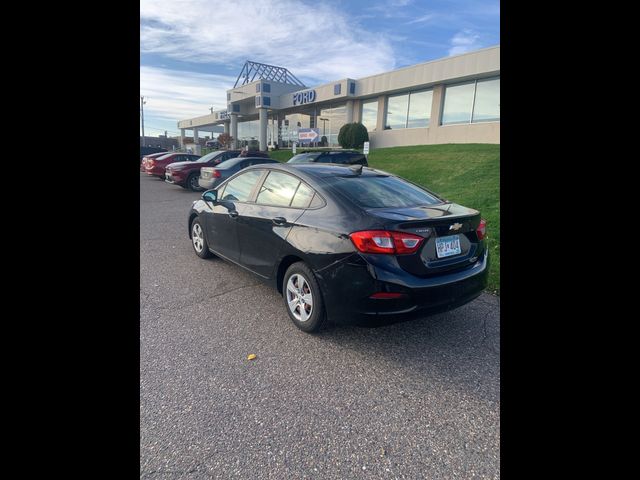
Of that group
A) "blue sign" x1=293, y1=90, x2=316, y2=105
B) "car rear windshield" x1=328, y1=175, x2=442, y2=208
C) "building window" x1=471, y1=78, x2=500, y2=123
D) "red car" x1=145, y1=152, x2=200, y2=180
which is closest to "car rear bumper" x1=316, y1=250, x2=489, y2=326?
"car rear windshield" x1=328, y1=175, x2=442, y2=208

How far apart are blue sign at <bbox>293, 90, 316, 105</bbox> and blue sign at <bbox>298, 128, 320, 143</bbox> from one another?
2666mm

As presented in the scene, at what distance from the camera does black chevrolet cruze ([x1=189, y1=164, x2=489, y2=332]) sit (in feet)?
8.55

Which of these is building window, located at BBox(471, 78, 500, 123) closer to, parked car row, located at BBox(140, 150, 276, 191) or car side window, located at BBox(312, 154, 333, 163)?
car side window, located at BBox(312, 154, 333, 163)

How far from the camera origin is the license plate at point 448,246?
9.00ft

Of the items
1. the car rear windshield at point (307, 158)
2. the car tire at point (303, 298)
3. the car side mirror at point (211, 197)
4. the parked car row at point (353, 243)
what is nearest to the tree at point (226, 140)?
the car rear windshield at point (307, 158)

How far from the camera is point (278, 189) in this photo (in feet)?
12.3

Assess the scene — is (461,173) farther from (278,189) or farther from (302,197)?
(302,197)

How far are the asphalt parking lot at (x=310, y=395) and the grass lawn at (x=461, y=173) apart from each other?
190 centimetres

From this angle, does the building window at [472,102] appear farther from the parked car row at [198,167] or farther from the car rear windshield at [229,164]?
the car rear windshield at [229,164]

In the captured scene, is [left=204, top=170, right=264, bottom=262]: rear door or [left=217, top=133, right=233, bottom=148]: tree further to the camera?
[left=217, top=133, right=233, bottom=148]: tree
